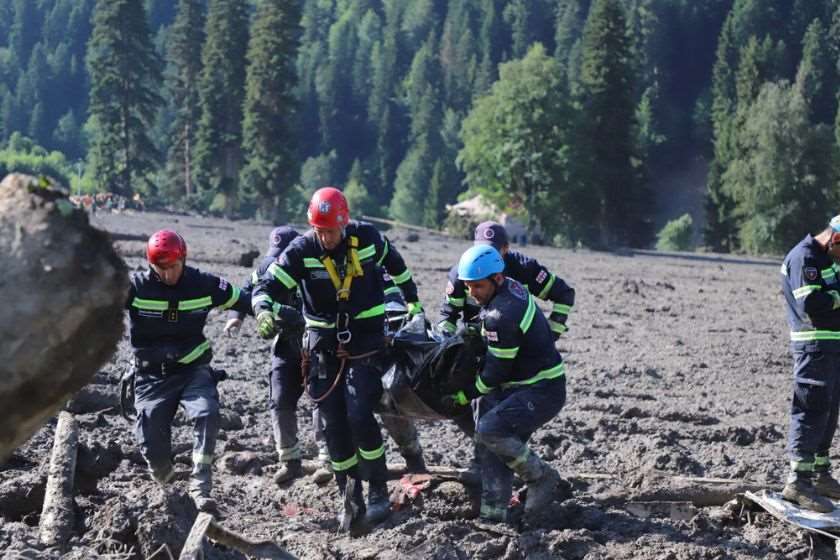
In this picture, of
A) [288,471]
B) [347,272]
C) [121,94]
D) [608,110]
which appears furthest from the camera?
[121,94]

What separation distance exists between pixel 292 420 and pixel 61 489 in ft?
8.09

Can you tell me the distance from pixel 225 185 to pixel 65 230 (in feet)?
196

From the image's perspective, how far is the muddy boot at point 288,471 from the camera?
920cm

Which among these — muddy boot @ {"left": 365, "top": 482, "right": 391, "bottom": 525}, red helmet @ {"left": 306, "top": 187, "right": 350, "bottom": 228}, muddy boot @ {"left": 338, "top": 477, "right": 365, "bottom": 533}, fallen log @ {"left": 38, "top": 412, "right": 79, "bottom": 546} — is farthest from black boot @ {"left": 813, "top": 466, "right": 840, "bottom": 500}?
fallen log @ {"left": 38, "top": 412, "right": 79, "bottom": 546}

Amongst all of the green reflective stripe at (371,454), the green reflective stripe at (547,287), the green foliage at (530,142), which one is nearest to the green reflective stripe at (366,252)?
the green reflective stripe at (371,454)

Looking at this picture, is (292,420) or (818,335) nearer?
(818,335)

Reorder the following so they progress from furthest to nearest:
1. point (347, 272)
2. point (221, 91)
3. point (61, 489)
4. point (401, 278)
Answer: point (221, 91), point (401, 278), point (347, 272), point (61, 489)

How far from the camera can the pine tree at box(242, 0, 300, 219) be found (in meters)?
59.8

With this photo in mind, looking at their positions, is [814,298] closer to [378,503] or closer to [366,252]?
[366,252]

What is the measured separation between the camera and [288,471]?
928 centimetres

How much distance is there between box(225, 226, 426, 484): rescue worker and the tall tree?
51.1 metres

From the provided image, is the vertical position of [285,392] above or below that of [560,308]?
below

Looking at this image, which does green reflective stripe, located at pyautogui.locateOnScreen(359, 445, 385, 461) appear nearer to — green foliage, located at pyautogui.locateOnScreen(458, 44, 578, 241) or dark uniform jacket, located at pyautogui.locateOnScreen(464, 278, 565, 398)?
dark uniform jacket, located at pyautogui.locateOnScreen(464, 278, 565, 398)

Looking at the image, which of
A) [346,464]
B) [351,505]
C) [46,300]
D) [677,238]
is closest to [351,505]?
[351,505]
